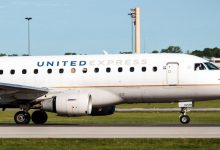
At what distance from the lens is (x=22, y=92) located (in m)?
31.2

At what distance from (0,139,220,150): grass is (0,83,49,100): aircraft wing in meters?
8.39

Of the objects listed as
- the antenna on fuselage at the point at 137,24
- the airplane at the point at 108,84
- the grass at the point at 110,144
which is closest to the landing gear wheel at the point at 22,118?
the airplane at the point at 108,84

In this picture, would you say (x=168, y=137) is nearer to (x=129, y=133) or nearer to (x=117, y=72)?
(x=129, y=133)

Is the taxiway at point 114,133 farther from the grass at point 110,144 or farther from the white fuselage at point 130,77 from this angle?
the white fuselage at point 130,77

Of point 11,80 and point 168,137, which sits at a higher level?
point 11,80

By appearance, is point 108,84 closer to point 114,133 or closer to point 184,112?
point 184,112

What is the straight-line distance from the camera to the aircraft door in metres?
30.5

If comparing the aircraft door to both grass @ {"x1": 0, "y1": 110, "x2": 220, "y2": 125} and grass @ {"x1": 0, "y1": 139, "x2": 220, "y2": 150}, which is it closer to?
grass @ {"x1": 0, "y1": 110, "x2": 220, "y2": 125}

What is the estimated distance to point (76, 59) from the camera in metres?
32.3

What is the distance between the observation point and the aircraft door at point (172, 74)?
30484mm

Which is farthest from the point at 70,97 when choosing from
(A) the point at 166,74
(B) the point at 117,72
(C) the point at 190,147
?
(C) the point at 190,147

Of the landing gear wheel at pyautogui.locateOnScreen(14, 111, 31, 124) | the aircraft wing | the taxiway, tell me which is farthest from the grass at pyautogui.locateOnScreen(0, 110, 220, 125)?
the taxiway

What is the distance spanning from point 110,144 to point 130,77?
10874 millimetres

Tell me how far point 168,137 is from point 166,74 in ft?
28.7
